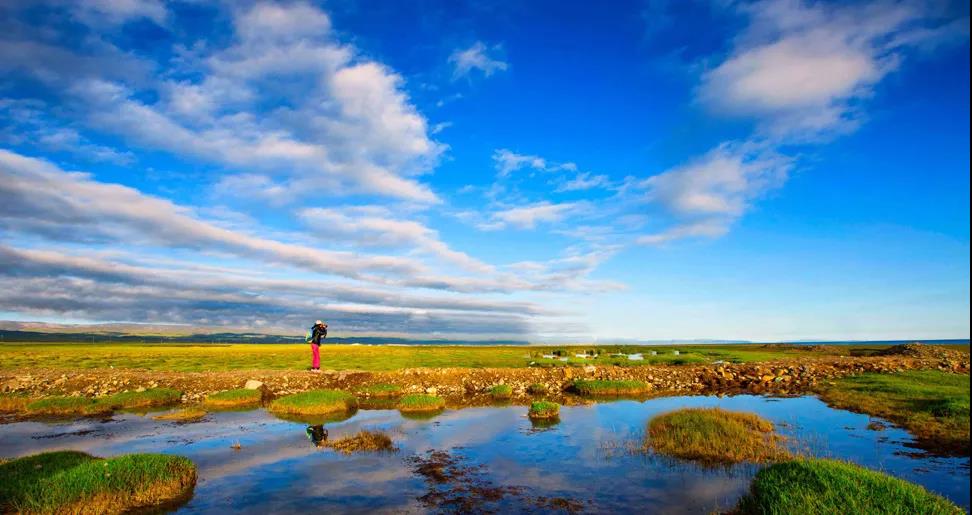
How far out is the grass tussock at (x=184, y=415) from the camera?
2491 cm

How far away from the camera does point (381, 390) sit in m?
32.9

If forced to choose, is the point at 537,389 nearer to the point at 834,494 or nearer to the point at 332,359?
the point at 834,494

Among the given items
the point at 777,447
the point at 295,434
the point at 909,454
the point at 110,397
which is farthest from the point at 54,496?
the point at 909,454

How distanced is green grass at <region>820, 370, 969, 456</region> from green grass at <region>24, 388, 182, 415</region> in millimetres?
38615

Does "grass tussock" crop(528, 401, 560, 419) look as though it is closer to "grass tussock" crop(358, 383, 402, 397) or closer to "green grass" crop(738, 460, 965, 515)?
"grass tussock" crop(358, 383, 402, 397)

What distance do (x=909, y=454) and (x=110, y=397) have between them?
3956 cm

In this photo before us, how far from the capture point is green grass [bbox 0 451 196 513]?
487 inches

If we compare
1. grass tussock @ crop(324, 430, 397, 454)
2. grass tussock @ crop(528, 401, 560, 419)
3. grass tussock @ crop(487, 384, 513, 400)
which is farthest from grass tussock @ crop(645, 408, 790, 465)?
grass tussock @ crop(487, 384, 513, 400)

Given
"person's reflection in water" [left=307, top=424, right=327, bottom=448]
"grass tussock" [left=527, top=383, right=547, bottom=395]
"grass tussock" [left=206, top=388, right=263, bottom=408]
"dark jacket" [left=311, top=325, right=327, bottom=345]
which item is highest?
"dark jacket" [left=311, top=325, right=327, bottom=345]

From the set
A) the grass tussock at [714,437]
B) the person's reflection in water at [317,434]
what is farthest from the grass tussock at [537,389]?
the person's reflection in water at [317,434]

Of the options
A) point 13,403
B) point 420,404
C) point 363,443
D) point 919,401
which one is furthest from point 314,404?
point 919,401

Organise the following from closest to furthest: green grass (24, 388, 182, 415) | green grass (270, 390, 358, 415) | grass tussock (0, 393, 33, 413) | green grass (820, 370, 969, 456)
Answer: green grass (820, 370, 969, 456)
green grass (24, 388, 182, 415)
green grass (270, 390, 358, 415)
grass tussock (0, 393, 33, 413)

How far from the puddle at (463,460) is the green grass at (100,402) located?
8.94 feet

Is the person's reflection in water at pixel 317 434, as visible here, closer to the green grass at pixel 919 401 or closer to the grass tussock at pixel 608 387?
the grass tussock at pixel 608 387
